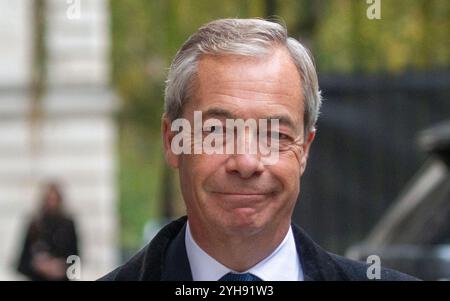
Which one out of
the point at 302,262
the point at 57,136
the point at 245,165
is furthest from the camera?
the point at 57,136

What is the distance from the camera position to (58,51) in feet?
42.9

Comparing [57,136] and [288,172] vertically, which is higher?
[288,172]

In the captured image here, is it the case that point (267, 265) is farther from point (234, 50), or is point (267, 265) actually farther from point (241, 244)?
point (234, 50)

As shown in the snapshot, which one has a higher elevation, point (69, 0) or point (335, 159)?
point (69, 0)

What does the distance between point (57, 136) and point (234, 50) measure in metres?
13.4

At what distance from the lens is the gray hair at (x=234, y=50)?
1.92 m

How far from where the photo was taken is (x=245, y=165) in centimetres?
186

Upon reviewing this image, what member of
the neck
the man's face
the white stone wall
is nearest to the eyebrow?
the man's face

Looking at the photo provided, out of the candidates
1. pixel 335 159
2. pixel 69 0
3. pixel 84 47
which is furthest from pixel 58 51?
pixel 69 0

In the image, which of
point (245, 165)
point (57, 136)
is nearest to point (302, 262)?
point (245, 165)

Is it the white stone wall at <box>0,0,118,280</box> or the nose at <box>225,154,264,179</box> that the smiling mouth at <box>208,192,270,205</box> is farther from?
the white stone wall at <box>0,0,118,280</box>

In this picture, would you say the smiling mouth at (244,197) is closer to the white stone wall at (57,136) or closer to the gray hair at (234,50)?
the gray hair at (234,50)
